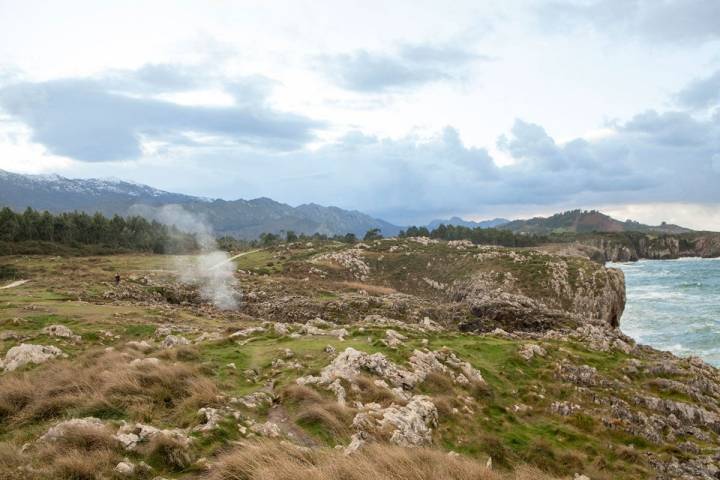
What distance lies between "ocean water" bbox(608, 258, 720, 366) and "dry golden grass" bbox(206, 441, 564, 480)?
151 feet

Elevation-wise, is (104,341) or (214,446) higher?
(214,446)

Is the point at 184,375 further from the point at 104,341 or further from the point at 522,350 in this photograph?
the point at 522,350

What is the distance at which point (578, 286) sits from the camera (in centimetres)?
6056

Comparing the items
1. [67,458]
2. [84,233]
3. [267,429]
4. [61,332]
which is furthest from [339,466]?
[84,233]

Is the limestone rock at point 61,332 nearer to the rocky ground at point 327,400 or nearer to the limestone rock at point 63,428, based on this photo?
the rocky ground at point 327,400

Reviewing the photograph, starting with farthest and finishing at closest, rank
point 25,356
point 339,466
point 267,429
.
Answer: point 25,356 → point 267,429 → point 339,466

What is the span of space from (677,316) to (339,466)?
3018 inches

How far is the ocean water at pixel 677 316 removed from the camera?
50162 millimetres

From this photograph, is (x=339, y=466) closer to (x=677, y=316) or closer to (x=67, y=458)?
(x=67, y=458)

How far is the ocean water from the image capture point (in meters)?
50.2

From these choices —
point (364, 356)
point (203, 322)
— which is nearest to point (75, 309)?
point (203, 322)

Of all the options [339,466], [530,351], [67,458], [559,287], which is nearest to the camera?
[339,466]

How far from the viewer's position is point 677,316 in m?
66.8

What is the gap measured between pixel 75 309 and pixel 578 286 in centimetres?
5824
